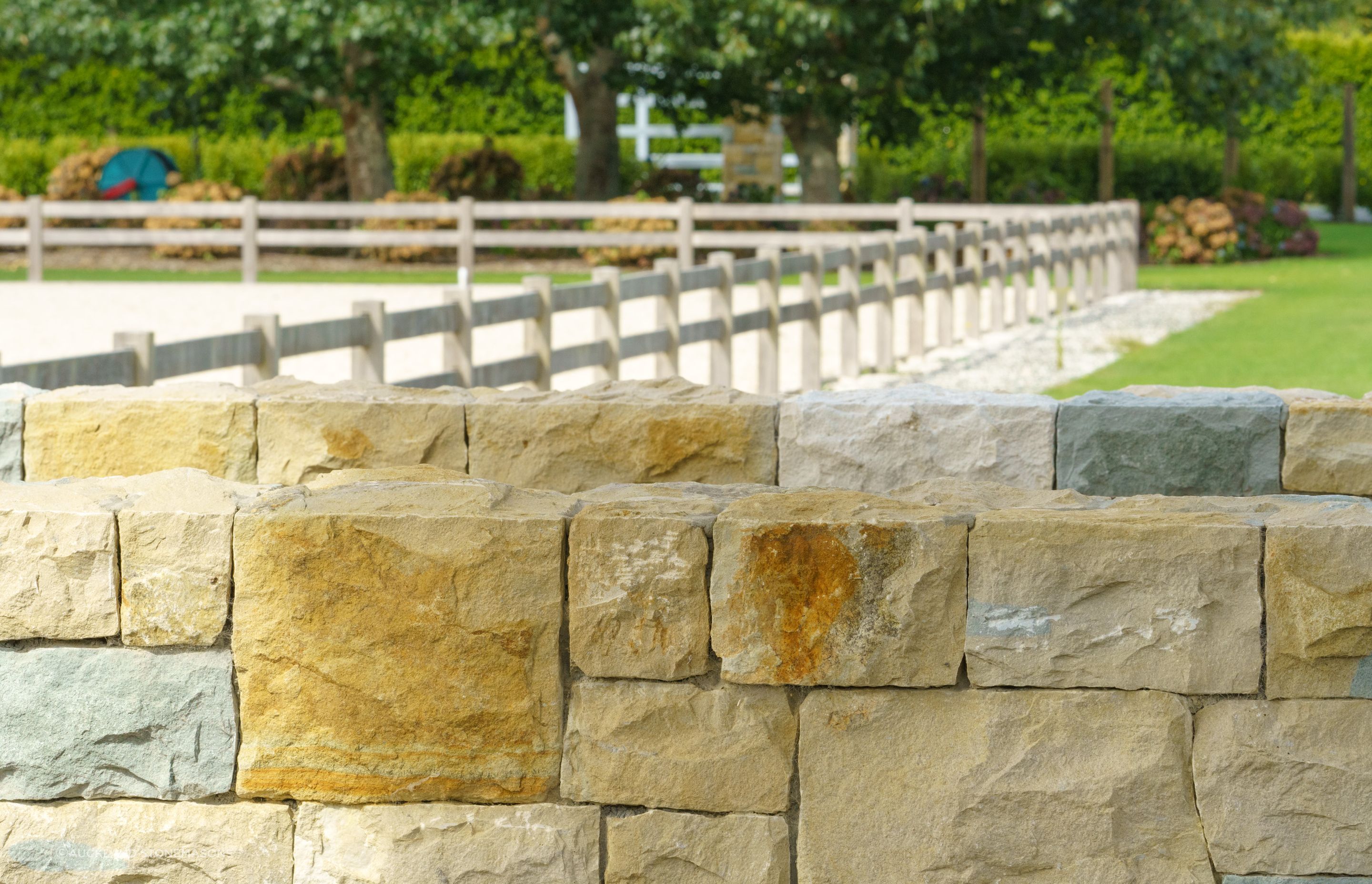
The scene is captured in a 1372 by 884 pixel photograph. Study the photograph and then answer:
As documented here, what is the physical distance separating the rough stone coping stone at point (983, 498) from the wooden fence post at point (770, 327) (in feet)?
24.3

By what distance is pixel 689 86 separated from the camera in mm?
21453

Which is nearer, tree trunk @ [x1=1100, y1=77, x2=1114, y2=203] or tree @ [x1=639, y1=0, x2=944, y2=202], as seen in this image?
tree @ [x1=639, y1=0, x2=944, y2=202]

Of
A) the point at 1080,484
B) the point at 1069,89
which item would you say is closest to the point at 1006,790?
the point at 1080,484

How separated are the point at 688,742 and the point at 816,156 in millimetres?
19544

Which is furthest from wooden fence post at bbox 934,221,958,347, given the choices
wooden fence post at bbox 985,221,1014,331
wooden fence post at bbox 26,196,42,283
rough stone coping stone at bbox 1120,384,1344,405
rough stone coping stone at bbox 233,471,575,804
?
rough stone coping stone at bbox 233,471,575,804

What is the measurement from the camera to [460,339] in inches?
308

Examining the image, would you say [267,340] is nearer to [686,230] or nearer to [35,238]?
[686,230]

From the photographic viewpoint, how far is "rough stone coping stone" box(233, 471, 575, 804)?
9.97 feet

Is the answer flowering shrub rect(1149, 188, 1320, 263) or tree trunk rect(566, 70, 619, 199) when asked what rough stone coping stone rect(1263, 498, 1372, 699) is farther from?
tree trunk rect(566, 70, 619, 199)

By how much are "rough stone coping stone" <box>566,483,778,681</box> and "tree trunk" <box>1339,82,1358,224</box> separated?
29914mm

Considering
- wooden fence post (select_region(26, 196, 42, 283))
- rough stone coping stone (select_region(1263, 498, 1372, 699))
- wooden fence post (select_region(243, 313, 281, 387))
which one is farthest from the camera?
wooden fence post (select_region(26, 196, 42, 283))

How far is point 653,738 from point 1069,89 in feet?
68.1

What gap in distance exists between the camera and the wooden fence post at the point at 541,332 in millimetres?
8438

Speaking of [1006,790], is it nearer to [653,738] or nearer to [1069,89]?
[653,738]
